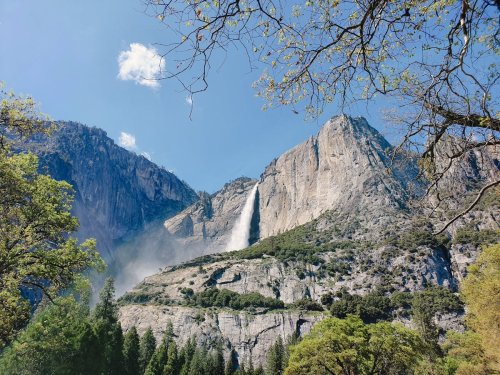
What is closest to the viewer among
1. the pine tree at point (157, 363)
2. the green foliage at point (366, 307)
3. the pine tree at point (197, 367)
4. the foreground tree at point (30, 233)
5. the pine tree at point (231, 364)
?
the foreground tree at point (30, 233)

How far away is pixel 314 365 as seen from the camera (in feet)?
82.9

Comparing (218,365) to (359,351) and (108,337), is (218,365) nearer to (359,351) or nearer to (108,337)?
(108,337)

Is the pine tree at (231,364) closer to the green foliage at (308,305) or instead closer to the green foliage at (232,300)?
the green foliage at (232,300)

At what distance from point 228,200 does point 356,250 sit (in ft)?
342

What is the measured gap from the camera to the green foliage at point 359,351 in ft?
79.6

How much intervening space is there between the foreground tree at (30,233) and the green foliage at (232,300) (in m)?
75.9

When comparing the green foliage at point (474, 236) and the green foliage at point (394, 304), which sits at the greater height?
the green foliage at point (474, 236)

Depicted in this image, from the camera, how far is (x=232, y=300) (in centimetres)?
8706

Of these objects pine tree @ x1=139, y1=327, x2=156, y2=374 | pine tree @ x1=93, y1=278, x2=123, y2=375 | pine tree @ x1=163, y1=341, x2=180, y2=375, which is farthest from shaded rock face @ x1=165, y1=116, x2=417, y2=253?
pine tree @ x1=93, y1=278, x2=123, y2=375

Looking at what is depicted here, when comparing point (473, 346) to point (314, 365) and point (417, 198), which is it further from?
point (417, 198)

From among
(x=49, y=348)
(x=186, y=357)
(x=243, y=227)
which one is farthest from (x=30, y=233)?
(x=243, y=227)

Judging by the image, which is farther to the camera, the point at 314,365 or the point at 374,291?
the point at 374,291

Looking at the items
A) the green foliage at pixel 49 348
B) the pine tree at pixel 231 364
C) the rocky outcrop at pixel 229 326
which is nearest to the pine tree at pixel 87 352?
the green foliage at pixel 49 348

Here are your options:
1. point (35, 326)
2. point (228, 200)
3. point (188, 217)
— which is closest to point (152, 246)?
point (188, 217)
